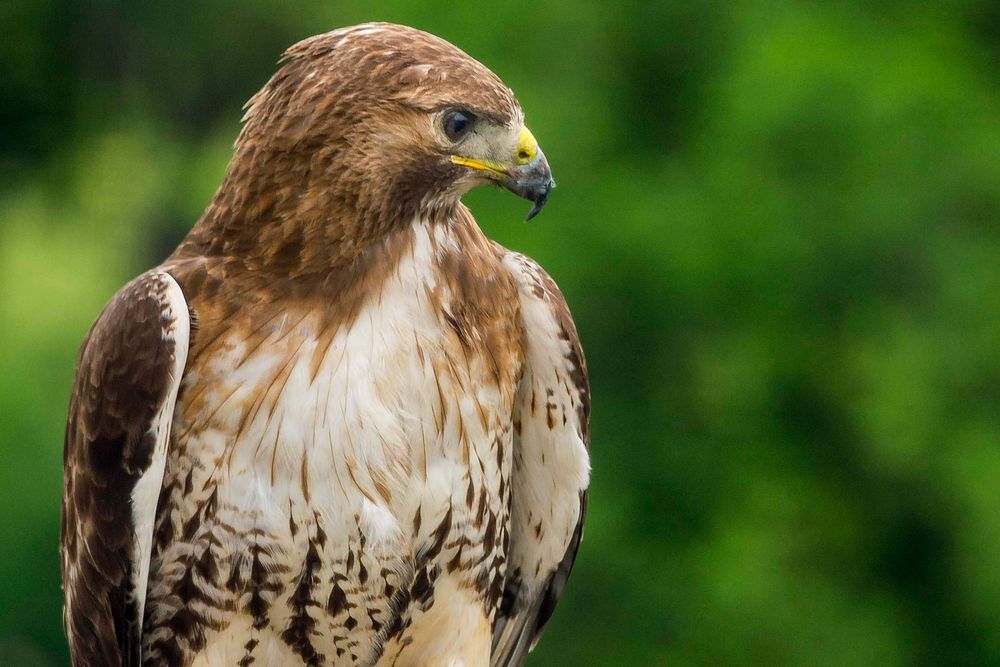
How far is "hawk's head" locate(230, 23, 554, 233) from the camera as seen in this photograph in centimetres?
336

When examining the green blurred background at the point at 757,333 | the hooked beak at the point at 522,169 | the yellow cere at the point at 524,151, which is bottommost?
the green blurred background at the point at 757,333

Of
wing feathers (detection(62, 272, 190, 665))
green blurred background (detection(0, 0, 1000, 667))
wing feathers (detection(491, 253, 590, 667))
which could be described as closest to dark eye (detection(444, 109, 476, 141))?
wing feathers (detection(491, 253, 590, 667))

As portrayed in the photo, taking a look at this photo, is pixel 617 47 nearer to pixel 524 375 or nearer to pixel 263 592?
pixel 524 375

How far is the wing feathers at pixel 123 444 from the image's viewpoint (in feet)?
11.2

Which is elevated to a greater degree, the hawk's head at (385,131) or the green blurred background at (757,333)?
the hawk's head at (385,131)

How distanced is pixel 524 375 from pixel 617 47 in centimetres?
644

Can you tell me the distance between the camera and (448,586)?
3703 millimetres

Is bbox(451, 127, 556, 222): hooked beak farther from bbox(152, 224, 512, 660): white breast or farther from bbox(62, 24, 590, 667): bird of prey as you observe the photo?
bbox(152, 224, 512, 660): white breast

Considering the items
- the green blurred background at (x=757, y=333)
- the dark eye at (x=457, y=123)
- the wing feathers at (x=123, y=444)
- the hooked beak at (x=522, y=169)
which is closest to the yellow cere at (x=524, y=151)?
the hooked beak at (x=522, y=169)

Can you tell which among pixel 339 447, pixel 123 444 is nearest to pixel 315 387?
pixel 339 447

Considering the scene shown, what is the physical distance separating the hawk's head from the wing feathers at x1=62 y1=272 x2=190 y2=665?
0.41 metres

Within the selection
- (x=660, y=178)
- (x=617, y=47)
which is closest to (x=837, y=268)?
(x=660, y=178)

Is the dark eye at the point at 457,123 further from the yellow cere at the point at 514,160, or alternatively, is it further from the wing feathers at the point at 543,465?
the wing feathers at the point at 543,465

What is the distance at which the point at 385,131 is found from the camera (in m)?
3.37
